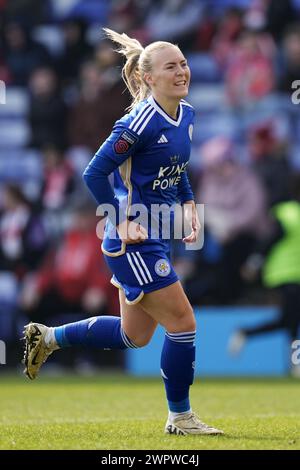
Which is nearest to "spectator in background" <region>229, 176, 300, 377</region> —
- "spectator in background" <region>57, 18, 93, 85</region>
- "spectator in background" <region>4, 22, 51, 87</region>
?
"spectator in background" <region>57, 18, 93, 85</region>

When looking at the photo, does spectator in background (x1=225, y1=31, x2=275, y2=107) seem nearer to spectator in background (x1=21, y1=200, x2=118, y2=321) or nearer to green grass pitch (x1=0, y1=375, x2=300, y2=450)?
spectator in background (x1=21, y1=200, x2=118, y2=321)

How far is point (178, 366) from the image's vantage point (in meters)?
5.94

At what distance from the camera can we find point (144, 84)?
242 inches

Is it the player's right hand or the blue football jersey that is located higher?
the blue football jersey

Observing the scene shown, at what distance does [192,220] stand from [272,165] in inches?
293

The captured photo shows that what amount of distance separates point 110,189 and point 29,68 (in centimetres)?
974

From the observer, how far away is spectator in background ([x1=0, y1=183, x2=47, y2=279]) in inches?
560

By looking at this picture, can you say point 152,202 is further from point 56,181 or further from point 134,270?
point 56,181

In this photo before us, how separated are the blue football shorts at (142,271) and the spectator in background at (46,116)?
9.07 metres

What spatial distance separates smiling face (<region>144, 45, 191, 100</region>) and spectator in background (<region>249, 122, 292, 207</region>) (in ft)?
24.5

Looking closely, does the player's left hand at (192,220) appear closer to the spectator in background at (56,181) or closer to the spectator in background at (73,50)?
the spectator in background at (56,181)

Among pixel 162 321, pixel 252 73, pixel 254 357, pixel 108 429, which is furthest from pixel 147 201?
pixel 252 73

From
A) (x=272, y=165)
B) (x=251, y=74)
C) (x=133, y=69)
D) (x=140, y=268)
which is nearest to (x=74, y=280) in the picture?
(x=272, y=165)
